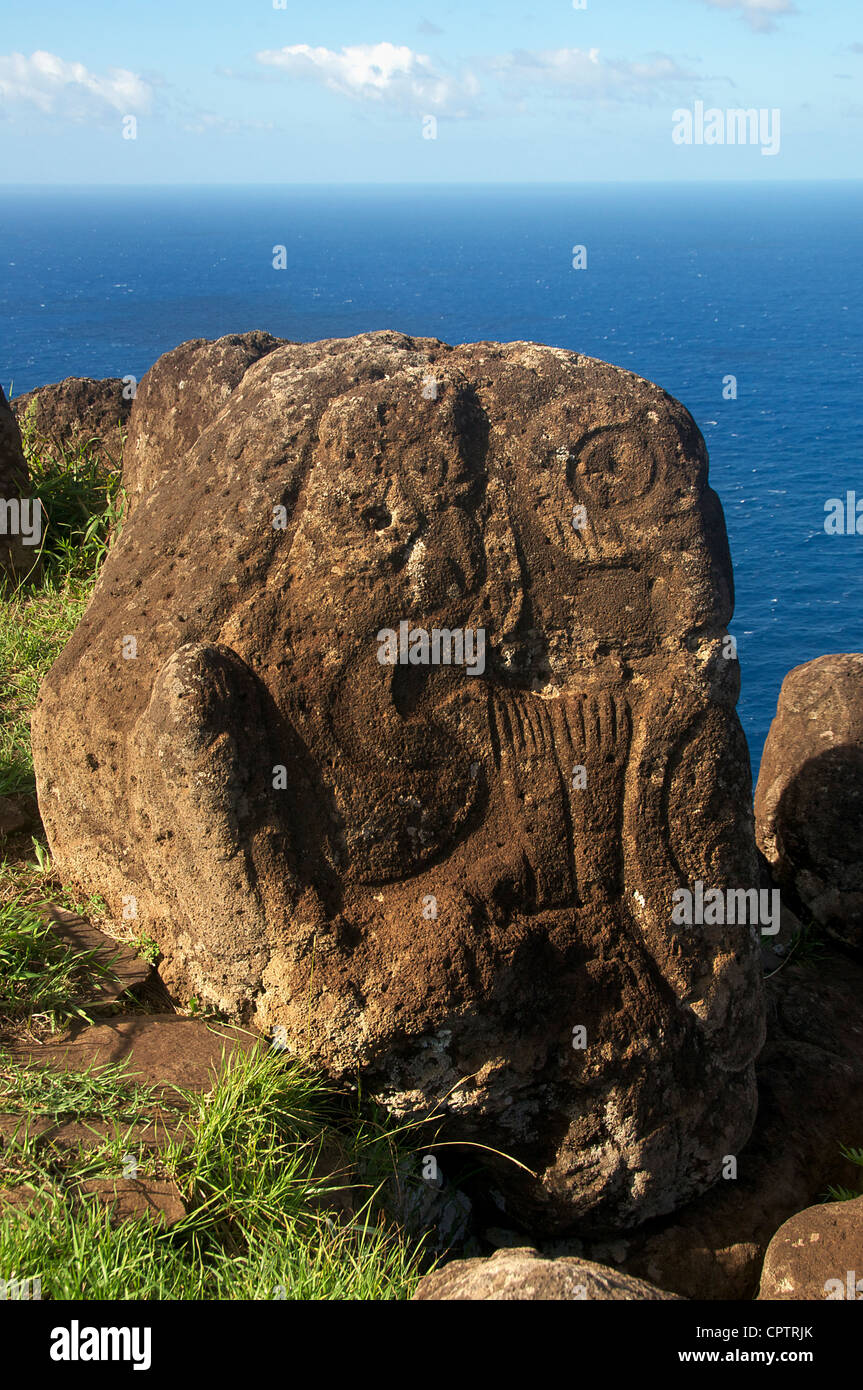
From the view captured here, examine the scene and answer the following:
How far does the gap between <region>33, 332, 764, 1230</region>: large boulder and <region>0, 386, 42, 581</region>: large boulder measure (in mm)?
3550

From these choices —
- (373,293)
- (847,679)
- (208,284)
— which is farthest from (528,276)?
(847,679)

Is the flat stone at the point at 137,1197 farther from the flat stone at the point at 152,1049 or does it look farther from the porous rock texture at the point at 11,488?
the porous rock texture at the point at 11,488

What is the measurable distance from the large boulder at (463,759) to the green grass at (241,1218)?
24 centimetres

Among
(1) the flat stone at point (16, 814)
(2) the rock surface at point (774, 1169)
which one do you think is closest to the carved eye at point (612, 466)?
(2) the rock surface at point (774, 1169)

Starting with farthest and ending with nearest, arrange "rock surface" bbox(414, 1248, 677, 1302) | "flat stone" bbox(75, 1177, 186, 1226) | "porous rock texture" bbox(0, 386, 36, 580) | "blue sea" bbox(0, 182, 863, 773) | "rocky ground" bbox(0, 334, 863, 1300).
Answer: "blue sea" bbox(0, 182, 863, 773) → "porous rock texture" bbox(0, 386, 36, 580) → "rocky ground" bbox(0, 334, 863, 1300) → "flat stone" bbox(75, 1177, 186, 1226) → "rock surface" bbox(414, 1248, 677, 1302)

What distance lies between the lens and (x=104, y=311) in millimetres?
63469

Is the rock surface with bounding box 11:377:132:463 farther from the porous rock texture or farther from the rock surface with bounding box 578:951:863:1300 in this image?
the rock surface with bounding box 578:951:863:1300

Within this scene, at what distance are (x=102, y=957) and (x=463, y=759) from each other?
1.86m

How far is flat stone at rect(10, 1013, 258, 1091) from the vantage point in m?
4.41

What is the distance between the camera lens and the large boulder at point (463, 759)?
14.9ft

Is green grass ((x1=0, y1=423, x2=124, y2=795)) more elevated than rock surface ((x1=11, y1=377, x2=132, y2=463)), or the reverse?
rock surface ((x1=11, y1=377, x2=132, y2=463))

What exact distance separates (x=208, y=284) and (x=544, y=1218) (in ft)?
277

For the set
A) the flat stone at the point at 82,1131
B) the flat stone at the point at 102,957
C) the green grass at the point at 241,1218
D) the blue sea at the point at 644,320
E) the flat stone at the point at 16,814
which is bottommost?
the green grass at the point at 241,1218

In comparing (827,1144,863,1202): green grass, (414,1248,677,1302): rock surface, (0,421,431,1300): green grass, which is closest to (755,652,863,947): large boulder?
(827,1144,863,1202): green grass
